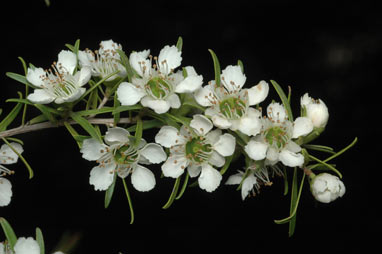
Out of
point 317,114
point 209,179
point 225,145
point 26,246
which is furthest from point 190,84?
point 26,246

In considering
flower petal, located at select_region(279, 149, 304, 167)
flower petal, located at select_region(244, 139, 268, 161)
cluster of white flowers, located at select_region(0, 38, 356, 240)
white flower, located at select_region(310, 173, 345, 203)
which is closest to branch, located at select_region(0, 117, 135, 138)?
cluster of white flowers, located at select_region(0, 38, 356, 240)

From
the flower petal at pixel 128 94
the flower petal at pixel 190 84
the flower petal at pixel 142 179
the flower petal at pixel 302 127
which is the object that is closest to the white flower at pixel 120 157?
the flower petal at pixel 142 179

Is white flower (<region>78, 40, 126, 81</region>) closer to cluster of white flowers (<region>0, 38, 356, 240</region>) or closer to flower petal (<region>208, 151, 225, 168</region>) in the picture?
cluster of white flowers (<region>0, 38, 356, 240</region>)

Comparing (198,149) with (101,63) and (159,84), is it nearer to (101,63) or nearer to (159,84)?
(159,84)

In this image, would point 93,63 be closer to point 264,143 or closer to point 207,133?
point 207,133

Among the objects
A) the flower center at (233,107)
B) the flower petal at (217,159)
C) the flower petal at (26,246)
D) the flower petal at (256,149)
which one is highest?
the flower center at (233,107)

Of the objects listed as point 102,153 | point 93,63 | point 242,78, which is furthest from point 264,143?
point 93,63

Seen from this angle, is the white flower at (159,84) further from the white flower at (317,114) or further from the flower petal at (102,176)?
the white flower at (317,114)
